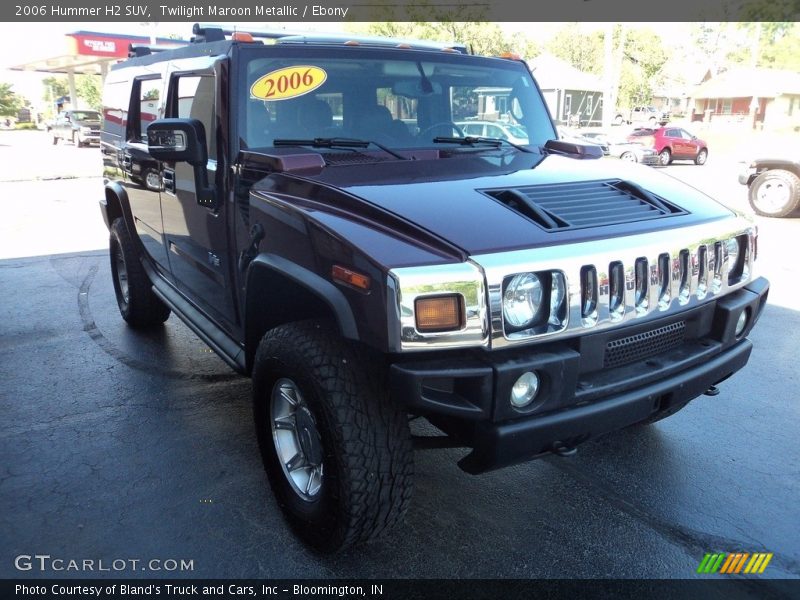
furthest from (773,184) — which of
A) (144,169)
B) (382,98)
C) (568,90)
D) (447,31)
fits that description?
(447,31)

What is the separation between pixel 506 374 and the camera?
81.4 inches

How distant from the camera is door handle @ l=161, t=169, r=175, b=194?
3785 millimetres

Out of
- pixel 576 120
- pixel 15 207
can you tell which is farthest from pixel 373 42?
pixel 576 120

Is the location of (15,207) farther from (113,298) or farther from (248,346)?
(248,346)

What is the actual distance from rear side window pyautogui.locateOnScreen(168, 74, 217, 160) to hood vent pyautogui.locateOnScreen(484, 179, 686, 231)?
1.48 metres

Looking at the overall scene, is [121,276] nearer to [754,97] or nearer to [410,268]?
[410,268]

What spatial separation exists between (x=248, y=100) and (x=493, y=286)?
1675mm

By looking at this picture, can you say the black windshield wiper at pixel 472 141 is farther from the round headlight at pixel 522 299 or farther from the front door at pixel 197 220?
the round headlight at pixel 522 299

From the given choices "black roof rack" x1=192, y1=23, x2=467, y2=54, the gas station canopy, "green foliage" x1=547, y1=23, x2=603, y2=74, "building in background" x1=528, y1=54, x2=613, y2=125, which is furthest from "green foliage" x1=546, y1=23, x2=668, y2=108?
"black roof rack" x1=192, y1=23, x2=467, y2=54

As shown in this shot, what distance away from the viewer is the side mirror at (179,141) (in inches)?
120

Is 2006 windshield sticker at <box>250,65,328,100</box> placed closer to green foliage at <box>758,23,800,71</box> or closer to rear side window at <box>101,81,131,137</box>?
rear side window at <box>101,81,131,137</box>

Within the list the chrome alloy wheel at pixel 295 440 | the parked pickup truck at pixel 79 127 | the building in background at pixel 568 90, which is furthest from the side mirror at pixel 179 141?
the parked pickup truck at pixel 79 127

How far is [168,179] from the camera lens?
12.6 feet
